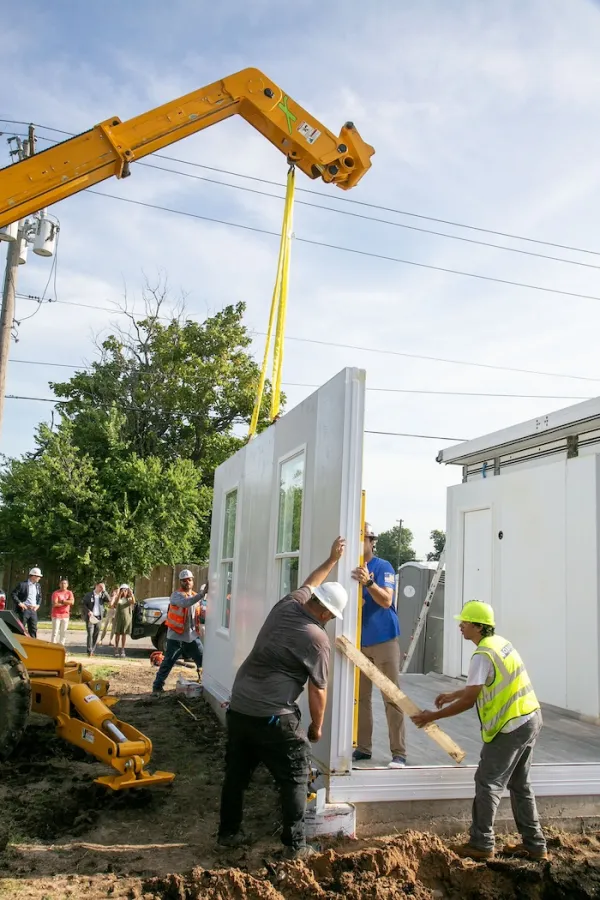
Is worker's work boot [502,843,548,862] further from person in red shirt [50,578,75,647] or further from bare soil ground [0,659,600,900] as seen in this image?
person in red shirt [50,578,75,647]

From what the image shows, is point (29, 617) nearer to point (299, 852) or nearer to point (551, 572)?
point (551, 572)

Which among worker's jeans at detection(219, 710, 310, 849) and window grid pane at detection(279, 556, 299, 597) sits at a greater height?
window grid pane at detection(279, 556, 299, 597)

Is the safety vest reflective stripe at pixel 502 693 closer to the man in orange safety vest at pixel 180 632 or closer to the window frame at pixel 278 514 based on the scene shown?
the window frame at pixel 278 514

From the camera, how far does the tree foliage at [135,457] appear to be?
23938 mm

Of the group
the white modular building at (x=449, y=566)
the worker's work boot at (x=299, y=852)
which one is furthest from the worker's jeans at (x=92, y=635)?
the worker's work boot at (x=299, y=852)

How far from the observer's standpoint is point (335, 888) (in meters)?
4.02

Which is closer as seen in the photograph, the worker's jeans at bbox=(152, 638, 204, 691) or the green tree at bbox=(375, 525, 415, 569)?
the worker's jeans at bbox=(152, 638, 204, 691)

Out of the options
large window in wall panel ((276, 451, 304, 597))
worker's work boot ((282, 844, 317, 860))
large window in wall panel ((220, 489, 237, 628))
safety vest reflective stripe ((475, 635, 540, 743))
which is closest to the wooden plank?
safety vest reflective stripe ((475, 635, 540, 743))

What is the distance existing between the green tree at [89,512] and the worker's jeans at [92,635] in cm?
825

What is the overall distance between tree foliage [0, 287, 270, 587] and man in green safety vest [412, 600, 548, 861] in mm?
20220

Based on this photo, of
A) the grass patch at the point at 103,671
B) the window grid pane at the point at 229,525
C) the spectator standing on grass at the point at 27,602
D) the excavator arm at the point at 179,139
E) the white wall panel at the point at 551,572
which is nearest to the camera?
the excavator arm at the point at 179,139

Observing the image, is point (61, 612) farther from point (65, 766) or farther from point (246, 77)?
point (246, 77)

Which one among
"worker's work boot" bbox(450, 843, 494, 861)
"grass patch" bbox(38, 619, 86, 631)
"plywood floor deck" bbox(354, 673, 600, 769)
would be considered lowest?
"grass patch" bbox(38, 619, 86, 631)

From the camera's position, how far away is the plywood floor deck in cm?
555
